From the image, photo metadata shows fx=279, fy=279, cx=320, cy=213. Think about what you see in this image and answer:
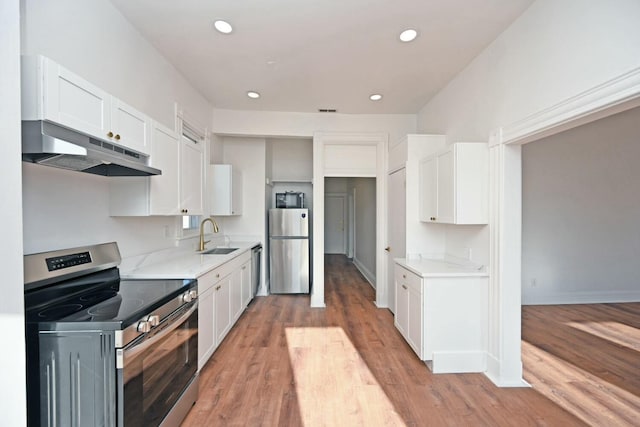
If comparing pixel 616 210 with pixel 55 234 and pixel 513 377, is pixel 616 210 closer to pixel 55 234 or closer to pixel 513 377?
pixel 513 377

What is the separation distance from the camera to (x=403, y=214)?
3.55 metres

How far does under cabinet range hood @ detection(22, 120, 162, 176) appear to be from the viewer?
1.24 metres

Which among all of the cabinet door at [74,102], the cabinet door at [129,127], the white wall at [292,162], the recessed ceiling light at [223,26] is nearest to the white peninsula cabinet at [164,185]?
the cabinet door at [129,127]

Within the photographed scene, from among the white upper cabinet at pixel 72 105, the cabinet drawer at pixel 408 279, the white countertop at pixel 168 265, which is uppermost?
the white upper cabinet at pixel 72 105

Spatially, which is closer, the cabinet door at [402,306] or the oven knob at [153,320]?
the oven knob at [153,320]

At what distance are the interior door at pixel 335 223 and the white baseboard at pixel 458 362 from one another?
648 cm

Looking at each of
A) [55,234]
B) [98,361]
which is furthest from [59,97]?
[98,361]

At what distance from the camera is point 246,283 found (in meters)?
3.90

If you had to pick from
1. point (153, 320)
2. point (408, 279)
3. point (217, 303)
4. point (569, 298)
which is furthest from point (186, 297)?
point (569, 298)

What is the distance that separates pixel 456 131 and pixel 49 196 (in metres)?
3.49

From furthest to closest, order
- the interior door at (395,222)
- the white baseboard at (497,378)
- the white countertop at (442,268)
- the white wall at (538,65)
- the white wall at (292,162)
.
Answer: the white wall at (292,162) → the interior door at (395,222) → the white countertop at (442,268) → the white baseboard at (497,378) → the white wall at (538,65)

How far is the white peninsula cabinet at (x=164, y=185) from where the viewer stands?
205cm

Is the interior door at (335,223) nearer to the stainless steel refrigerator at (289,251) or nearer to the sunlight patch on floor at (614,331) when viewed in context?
the stainless steel refrigerator at (289,251)

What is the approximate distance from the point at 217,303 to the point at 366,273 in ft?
13.5
